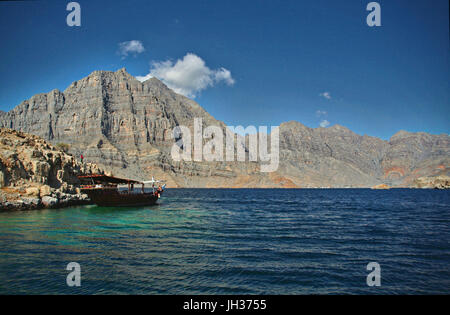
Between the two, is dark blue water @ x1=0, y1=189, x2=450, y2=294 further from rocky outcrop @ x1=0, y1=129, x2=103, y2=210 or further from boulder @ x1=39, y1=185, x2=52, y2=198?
boulder @ x1=39, y1=185, x2=52, y2=198

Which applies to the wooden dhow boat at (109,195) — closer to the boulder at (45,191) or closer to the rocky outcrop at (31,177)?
the rocky outcrop at (31,177)

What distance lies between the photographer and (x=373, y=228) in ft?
85.2

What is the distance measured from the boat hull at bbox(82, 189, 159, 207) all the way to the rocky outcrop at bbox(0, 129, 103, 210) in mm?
4525

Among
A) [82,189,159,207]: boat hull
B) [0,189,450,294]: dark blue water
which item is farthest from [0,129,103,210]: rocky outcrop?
[0,189,450,294]: dark blue water

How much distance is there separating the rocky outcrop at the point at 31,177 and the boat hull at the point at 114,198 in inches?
178

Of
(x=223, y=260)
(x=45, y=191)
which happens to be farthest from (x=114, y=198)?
(x=223, y=260)

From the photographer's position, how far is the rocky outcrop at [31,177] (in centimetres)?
4022

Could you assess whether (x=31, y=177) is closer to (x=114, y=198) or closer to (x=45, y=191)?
(x=45, y=191)

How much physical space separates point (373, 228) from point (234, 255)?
16051 mm

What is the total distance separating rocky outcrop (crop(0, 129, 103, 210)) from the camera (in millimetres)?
40219

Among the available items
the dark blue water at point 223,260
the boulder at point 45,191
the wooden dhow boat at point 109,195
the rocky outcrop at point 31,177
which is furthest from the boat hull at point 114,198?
the dark blue water at point 223,260

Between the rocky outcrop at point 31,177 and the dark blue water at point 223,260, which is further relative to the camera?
the rocky outcrop at point 31,177
